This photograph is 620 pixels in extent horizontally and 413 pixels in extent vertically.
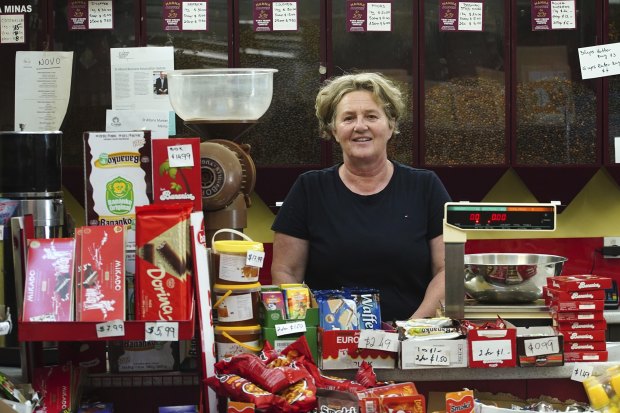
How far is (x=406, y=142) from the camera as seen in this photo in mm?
5039

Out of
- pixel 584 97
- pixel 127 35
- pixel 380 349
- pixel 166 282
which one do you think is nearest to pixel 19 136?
pixel 166 282

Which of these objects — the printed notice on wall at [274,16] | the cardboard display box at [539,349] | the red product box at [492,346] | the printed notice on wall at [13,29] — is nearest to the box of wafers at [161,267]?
the red product box at [492,346]

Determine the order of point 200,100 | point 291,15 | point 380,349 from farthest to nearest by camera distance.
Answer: point 291,15
point 200,100
point 380,349

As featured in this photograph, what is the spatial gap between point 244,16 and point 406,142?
1.03 metres

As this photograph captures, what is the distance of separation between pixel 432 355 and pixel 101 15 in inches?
122

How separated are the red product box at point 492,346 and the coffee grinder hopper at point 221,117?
88cm

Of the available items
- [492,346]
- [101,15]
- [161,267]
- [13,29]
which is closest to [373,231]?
[492,346]

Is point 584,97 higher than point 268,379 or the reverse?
higher

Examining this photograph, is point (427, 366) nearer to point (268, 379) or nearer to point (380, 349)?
point (380, 349)

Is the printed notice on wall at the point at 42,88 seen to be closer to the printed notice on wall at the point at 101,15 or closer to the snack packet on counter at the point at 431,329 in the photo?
the printed notice on wall at the point at 101,15

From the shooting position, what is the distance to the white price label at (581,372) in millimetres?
2662

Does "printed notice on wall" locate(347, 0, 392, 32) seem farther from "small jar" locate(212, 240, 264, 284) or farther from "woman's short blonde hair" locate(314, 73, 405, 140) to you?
"small jar" locate(212, 240, 264, 284)

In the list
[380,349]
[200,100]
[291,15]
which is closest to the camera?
[380,349]

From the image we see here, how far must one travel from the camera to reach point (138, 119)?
16.4 ft
